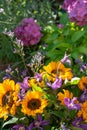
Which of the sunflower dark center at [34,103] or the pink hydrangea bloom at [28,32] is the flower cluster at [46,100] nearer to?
the sunflower dark center at [34,103]

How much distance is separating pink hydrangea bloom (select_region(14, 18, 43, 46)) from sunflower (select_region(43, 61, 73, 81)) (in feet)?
2.98

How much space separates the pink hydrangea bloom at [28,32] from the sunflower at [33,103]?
3.80 ft

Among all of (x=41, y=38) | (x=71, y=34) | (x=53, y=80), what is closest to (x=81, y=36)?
(x=71, y=34)

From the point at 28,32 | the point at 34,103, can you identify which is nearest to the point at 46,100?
the point at 34,103

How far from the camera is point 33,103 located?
2.34m

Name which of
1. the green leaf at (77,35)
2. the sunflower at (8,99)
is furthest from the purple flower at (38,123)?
the green leaf at (77,35)

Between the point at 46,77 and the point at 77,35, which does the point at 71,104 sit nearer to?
the point at 46,77

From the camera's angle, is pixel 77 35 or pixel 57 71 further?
pixel 77 35

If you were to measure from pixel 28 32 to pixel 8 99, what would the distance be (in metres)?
1.22

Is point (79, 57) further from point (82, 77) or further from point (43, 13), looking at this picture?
point (43, 13)

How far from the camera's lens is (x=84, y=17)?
304 centimetres

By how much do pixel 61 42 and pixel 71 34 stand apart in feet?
0.31

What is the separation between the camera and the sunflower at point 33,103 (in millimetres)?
2297

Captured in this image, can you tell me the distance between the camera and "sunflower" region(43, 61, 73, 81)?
2.49 m
